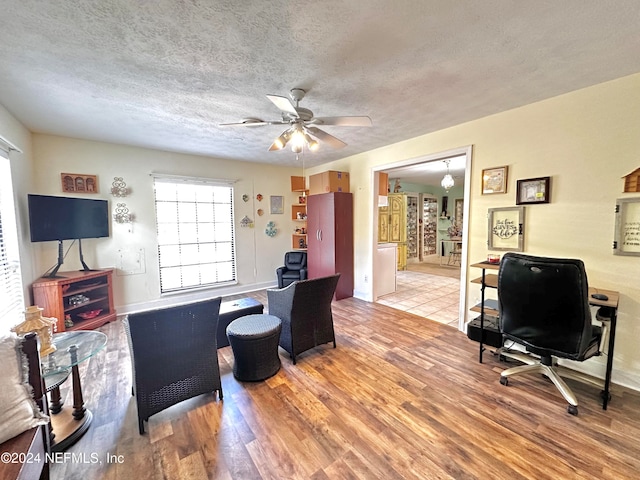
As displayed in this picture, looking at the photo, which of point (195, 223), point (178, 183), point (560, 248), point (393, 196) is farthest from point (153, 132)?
point (393, 196)

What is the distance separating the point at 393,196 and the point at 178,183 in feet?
16.2

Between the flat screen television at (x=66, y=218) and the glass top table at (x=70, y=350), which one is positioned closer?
the glass top table at (x=70, y=350)

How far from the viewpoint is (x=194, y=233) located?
4.63 m

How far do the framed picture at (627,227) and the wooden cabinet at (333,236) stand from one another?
313 cm

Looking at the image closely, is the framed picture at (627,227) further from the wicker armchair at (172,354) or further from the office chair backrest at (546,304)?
the wicker armchair at (172,354)

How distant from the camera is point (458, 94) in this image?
2.34m

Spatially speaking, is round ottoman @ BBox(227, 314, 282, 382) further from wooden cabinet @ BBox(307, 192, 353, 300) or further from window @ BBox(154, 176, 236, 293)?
window @ BBox(154, 176, 236, 293)

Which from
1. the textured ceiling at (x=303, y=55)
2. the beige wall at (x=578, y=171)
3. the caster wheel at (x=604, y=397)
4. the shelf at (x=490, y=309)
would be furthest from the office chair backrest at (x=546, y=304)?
the textured ceiling at (x=303, y=55)

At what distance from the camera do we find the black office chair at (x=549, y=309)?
5.63 ft

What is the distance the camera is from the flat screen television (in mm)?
2977

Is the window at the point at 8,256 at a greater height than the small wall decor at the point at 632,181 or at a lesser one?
lesser

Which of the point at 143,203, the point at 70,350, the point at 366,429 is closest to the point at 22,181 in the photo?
the point at 143,203

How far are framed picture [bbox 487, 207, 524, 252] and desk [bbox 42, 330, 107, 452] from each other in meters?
3.71

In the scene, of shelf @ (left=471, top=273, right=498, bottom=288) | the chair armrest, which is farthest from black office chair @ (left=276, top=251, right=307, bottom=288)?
shelf @ (left=471, top=273, right=498, bottom=288)
